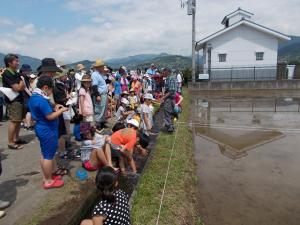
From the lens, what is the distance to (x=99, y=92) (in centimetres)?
807

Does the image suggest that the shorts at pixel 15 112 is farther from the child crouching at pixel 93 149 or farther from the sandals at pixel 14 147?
the child crouching at pixel 93 149

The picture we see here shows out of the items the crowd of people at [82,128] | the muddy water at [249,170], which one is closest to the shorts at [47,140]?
the crowd of people at [82,128]

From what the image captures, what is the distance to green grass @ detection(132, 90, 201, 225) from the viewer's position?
→ 438 centimetres

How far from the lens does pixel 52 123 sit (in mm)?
4605

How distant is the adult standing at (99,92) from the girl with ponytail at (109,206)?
4797 millimetres

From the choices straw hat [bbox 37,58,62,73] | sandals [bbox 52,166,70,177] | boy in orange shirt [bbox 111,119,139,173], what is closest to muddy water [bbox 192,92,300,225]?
boy in orange shirt [bbox 111,119,139,173]

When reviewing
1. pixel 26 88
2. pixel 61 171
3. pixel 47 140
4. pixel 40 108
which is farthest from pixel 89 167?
pixel 26 88

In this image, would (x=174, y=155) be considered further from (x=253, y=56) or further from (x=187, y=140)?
(x=253, y=56)

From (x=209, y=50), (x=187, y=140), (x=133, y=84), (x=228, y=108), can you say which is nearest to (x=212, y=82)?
(x=209, y=50)

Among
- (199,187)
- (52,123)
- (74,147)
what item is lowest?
(199,187)

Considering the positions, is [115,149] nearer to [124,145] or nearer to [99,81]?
[124,145]

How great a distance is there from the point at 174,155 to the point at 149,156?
606 mm

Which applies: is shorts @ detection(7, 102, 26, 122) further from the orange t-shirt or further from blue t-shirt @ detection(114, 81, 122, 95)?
blue t-shirt @ detection(114, 81, 122, 95)

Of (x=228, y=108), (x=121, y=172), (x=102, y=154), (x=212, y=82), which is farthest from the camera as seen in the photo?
(x=212, y=82)
